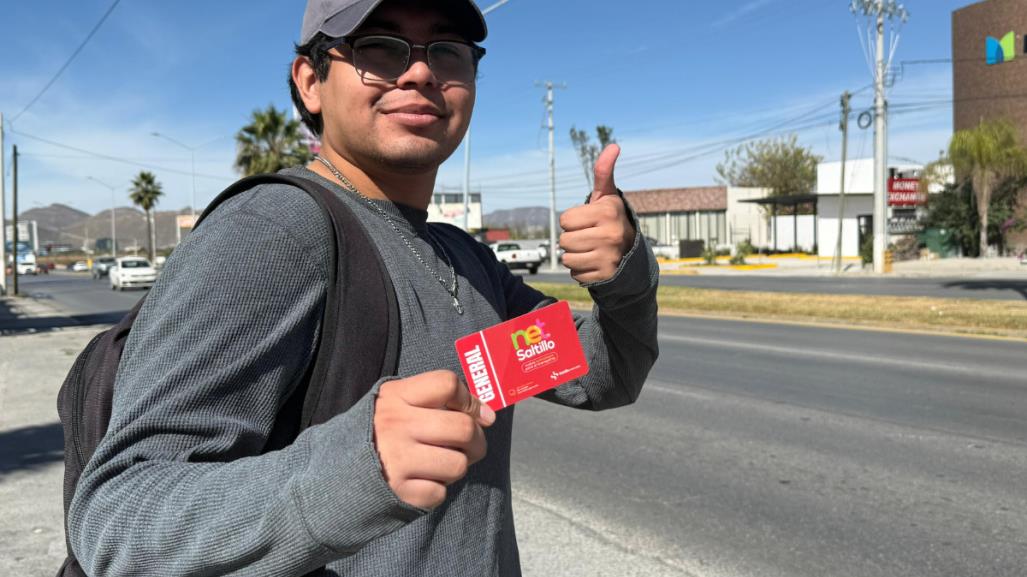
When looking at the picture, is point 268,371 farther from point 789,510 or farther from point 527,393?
point 789,510

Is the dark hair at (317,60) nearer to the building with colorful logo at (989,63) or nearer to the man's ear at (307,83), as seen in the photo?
the man's ear at (307,83)

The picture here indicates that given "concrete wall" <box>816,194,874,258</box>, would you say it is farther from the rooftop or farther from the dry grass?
the dry grass

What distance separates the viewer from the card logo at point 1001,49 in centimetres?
3859

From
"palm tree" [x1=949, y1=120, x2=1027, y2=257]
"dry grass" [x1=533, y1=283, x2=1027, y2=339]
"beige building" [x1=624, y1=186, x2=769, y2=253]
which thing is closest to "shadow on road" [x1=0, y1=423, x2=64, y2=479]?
"dry grass" [x1=533, y1=283, x2=1027, y2=339]

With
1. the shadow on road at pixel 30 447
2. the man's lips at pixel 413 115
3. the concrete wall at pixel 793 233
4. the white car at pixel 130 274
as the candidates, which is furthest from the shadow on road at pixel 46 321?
the concrete wall at pixel 793 233

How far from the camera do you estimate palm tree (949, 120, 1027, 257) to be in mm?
32500

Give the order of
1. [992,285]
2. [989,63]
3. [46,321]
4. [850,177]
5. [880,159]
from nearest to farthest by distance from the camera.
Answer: [46,321] → [992,285] → [880,159] → [989,63] → [850,177]

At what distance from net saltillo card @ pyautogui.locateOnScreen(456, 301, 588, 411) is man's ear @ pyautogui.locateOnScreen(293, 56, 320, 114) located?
2.09ft

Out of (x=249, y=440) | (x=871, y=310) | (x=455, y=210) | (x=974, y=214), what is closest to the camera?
(x=249, y=440)

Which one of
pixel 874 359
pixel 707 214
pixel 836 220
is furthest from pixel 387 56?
pixel 707 214

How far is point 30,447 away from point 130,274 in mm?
29725

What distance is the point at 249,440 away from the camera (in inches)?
42.4

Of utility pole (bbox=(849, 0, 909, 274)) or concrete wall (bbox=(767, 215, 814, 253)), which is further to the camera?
concrete wall (bbox=(767, 215, 814, 253))

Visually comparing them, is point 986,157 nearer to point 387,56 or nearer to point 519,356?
point 387,56
